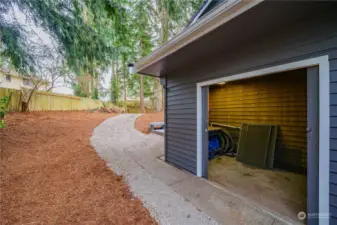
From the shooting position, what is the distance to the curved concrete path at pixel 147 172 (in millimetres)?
2045

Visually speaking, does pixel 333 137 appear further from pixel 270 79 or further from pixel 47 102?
pixel 47 102

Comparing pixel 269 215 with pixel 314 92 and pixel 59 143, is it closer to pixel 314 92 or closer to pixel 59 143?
pixel 314 92

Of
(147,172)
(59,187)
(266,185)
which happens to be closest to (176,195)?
(147,172)

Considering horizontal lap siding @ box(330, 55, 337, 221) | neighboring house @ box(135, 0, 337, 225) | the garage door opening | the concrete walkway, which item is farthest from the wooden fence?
horizontal lap siding @ box(330, 55, 337, 221)

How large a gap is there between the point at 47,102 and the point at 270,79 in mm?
10224

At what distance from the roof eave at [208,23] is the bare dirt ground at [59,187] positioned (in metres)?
2.24

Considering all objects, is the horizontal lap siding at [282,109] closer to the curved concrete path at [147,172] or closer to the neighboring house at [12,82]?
the curved concrete path at [147,172]

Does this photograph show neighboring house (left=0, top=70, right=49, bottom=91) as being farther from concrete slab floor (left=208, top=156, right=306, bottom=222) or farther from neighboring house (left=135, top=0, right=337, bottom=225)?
concrete slab floor (left=208, top=156, right=306, bottom=222)

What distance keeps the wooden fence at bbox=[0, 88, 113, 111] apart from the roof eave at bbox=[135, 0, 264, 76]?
23.8 feet

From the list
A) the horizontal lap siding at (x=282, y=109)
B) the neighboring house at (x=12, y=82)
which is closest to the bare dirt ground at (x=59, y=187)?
the horizontal lap siding at (x=282, y=109)

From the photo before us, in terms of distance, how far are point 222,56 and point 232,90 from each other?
2.55 m

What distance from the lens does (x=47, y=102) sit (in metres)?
8.95

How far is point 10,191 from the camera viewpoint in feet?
8.23

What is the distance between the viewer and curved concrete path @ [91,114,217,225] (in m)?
2.04
